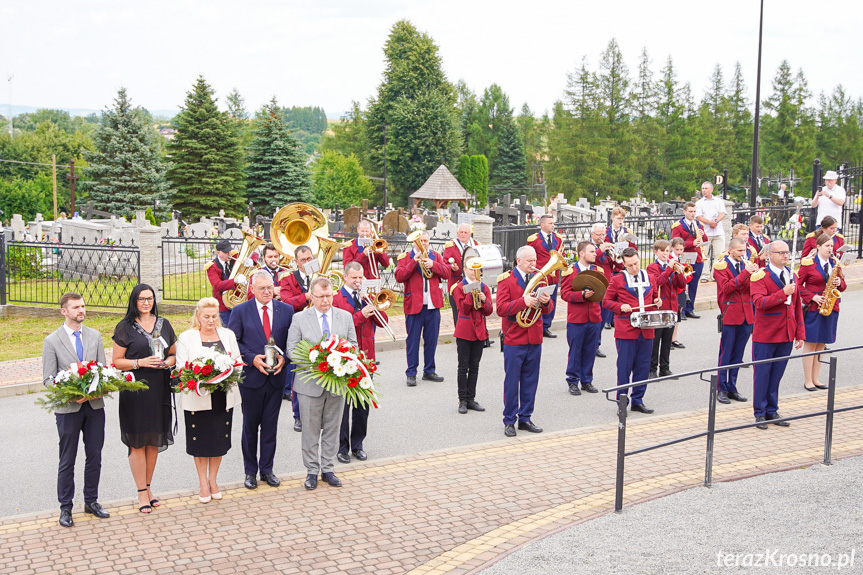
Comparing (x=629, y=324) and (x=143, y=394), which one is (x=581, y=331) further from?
(x=143, y=394)

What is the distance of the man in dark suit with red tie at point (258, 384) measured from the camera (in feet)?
25.0

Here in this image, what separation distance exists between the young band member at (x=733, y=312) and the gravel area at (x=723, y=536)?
3.18 meters

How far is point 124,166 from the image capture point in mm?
42750

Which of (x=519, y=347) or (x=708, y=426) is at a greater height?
(x=519, y=347)

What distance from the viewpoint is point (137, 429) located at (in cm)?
701

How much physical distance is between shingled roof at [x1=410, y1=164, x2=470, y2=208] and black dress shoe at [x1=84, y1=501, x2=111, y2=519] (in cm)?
4864

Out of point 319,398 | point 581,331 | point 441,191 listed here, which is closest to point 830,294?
point 581,331

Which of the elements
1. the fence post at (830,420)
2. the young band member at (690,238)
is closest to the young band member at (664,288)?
the fence post at (830,420)

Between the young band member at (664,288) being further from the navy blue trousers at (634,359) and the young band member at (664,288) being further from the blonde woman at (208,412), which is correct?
the blonde woman at (208,412)

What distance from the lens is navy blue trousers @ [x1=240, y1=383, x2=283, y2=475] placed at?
7.63 m

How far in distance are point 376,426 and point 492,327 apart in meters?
5.45

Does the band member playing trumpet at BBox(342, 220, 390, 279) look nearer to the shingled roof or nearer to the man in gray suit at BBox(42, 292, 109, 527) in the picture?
the man in gray suit at BBox(42, 292, 109, 527)

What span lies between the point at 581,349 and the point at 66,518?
6.47 m

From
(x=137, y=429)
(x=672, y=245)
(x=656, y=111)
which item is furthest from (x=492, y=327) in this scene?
(x=656, y=111)
